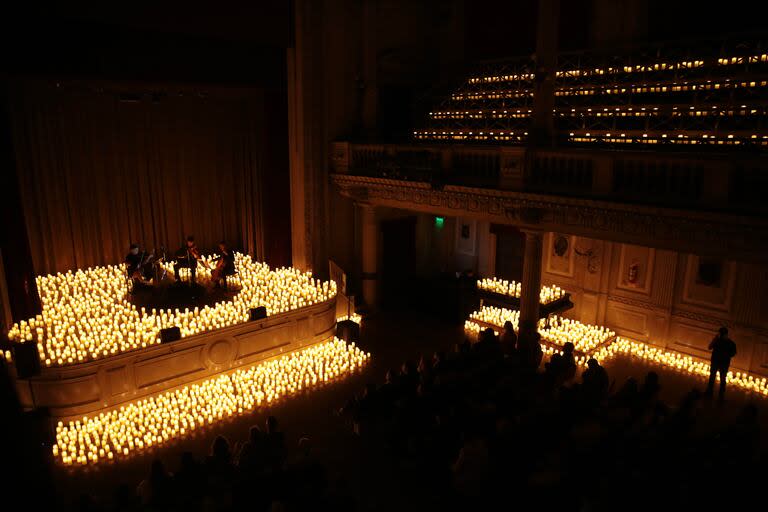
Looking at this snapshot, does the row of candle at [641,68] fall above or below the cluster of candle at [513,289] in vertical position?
above

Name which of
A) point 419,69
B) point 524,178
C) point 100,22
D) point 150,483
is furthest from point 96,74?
point 419,69

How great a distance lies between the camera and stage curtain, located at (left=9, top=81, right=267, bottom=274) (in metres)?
12.8

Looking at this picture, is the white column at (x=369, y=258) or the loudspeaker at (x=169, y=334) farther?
the white column at (x=369, y=258)

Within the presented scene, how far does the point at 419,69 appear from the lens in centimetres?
1761

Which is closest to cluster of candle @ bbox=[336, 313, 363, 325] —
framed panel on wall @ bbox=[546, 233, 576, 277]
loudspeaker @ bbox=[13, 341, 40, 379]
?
framed panel on wall @ bbox=[546, 233, 576, 277]

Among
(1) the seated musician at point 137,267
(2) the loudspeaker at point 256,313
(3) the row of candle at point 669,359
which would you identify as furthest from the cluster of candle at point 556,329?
(1) the seated musician at point 137,267

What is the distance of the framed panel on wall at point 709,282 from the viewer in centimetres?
1228

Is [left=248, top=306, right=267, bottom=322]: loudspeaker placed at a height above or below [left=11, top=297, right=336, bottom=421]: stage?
above

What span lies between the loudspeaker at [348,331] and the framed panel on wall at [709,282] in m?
8.01

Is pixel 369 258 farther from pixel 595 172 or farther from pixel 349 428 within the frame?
pixel 595 172

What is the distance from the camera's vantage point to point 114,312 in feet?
38.6

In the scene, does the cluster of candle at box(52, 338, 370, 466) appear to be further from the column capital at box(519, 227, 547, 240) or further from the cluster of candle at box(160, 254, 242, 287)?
the column capital at box(519, 227, 547, 240)

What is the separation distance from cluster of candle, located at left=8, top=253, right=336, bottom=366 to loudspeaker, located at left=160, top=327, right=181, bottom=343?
1.03 feet

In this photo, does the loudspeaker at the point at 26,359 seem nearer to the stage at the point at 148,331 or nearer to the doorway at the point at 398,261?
the stage at the point at 148,331
